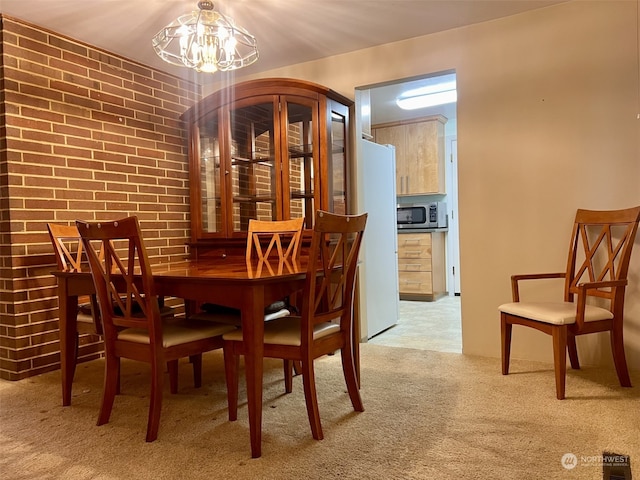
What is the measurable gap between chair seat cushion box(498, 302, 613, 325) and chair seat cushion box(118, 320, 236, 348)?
1.48m

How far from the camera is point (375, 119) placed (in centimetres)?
552

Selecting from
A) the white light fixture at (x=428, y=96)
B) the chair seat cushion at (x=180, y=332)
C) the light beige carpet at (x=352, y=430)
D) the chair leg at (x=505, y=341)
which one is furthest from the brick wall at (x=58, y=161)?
the chair leg at (x=505, y=341)

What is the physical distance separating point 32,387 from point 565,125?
3444 millimetres

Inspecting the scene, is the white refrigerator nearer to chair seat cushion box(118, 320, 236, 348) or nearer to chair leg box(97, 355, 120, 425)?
chair seat cushion box(118, 320, 236, 348)

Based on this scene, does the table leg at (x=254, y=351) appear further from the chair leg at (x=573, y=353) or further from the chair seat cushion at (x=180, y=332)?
the chair leg at (x=573, y=353)

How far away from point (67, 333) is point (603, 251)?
2946 mm

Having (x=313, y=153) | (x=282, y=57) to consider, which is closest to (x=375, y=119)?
(x=282, y=57)

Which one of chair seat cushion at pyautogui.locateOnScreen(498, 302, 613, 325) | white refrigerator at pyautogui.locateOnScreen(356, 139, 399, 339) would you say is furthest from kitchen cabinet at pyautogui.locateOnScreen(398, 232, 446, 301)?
chair seat cushion at pyautogui.locateOnScreen(498, 302, 613, 325)

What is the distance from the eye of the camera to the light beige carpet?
1.56 metres

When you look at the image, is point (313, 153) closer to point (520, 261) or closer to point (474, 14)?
point (474, 14)

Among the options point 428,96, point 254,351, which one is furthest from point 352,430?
point 428,96

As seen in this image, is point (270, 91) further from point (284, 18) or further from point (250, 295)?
point (250, 295)

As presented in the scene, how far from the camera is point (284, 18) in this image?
2.73m

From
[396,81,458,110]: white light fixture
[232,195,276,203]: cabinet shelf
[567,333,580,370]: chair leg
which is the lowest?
[567,333,580,370]: chair leg
